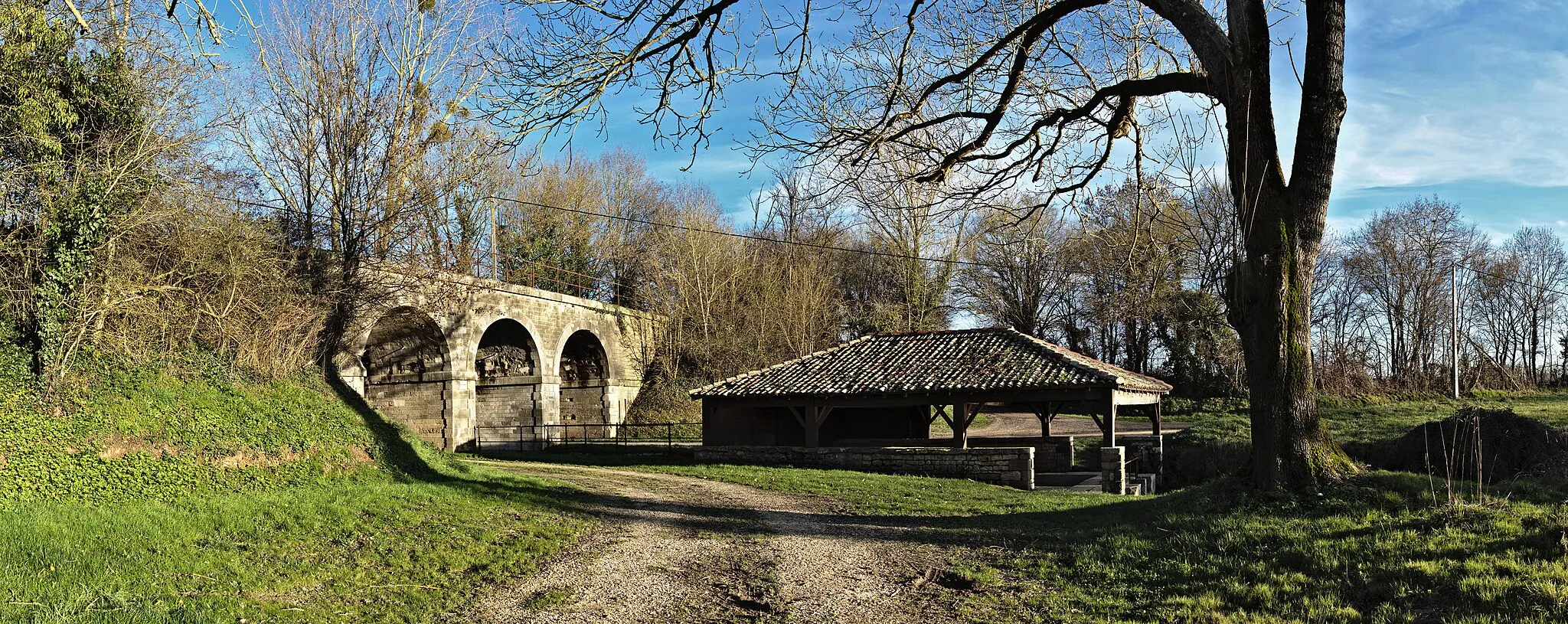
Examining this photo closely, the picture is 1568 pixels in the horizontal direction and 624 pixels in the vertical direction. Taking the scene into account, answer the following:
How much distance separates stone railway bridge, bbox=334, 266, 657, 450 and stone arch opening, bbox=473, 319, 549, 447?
0.03m

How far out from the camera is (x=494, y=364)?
91.2 feet

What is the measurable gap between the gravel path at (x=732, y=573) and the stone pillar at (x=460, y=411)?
14.6 meters

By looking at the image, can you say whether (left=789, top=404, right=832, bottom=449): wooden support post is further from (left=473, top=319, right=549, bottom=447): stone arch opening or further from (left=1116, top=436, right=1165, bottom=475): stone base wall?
(left=473, top=319, right=549, bottom=447): stone arch opening

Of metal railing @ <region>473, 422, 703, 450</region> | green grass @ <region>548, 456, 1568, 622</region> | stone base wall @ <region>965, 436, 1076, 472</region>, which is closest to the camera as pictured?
green grass @ <region>548, 456, 1568, 622</region>

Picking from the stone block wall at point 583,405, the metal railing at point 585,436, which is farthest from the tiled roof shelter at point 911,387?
the stone block wall at point 583,405

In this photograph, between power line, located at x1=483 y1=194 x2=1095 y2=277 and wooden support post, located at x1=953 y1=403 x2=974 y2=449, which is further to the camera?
power line, located at x1=483 y1=194 x2=1095 y2=277

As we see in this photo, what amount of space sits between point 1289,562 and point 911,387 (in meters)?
11.5

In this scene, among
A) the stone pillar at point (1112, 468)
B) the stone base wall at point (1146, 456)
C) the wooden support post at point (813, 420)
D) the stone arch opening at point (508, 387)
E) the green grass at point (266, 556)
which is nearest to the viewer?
the green grass at point (266, 556)

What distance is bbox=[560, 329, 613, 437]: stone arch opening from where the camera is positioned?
30.6 metres

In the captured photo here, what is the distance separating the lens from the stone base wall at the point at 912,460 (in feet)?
52.0

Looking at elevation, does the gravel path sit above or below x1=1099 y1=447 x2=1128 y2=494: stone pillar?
above

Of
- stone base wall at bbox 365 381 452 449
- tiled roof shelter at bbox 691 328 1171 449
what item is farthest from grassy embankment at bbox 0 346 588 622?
stone base wall at bbox 365 381 452 449

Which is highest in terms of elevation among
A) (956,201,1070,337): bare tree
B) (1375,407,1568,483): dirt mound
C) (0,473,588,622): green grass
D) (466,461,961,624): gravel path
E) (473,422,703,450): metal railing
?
(956,201,1070,337): bare tree

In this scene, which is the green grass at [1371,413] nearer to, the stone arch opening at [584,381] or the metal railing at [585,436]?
the metal railing at [585,436]
